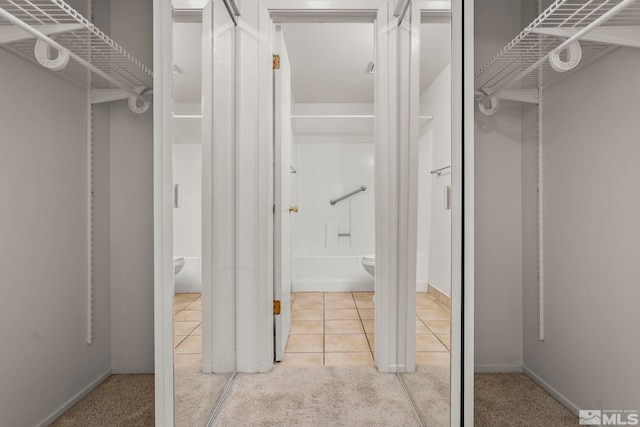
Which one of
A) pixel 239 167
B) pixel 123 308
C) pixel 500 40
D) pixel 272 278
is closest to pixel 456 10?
pixel 500 40

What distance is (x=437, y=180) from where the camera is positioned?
1.26 metres

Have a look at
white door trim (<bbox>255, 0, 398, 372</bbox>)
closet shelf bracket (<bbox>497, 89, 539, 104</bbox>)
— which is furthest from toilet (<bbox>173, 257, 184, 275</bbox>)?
closet shelf bracket (<bbox>497, 89, 539, 104</bbox>)

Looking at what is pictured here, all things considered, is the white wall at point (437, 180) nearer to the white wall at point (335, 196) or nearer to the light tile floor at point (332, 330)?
the light tile floor at point (332, 330)

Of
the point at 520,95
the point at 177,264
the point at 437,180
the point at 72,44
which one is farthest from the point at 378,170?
the point at 72,44

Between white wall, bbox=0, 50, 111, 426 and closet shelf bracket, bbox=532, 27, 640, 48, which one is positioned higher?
closet shelf bracket, bbox=532, 27, 640, 48

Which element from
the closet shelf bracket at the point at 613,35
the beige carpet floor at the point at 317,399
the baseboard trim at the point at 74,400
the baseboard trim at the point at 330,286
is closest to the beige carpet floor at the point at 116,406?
the baseboard trim at the point at 74,400

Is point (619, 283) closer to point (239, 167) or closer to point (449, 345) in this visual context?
point (449, 345)

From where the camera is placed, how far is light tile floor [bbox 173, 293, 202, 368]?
1121 millimetres

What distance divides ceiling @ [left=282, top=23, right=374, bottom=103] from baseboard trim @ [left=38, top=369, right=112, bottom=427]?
266 centimetres

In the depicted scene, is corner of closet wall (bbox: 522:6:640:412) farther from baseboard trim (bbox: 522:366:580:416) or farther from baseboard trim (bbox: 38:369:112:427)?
baseboard trim (bbox: 38:369:112:427)

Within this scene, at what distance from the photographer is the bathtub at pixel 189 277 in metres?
1.13

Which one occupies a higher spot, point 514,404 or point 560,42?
point 560,42

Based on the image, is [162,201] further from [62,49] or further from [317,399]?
[317,399]

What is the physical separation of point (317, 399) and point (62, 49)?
166 cm
